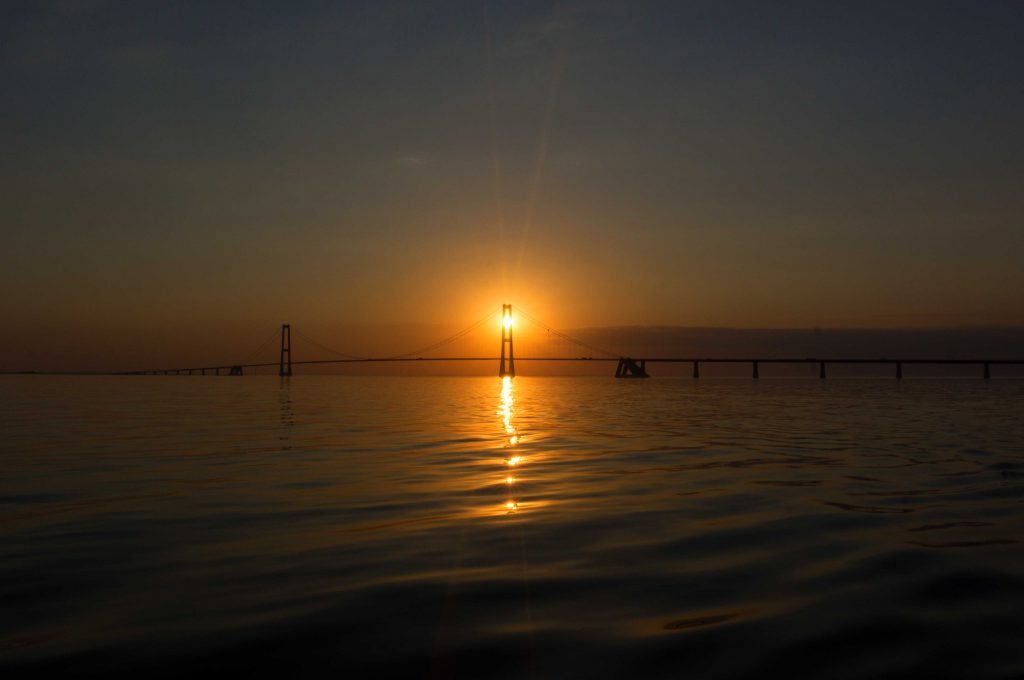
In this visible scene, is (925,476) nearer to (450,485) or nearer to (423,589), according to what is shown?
(450,485)

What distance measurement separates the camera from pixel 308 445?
53.3ft

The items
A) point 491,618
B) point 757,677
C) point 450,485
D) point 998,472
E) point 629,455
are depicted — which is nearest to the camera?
point 757,677

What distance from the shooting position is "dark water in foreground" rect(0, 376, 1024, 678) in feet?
13.2

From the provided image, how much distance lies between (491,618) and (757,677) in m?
1.59

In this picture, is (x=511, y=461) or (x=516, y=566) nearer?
(x=516, y=566)

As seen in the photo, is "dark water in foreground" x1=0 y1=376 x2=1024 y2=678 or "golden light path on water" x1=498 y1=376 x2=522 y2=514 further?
"golden light path on water" x1=498 y1=376 x2=522 y2=514

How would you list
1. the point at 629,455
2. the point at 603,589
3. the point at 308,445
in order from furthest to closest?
1. the point at 308,445
2. the point at 629,455
3. the point at 603,589

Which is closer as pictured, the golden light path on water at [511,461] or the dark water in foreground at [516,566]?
the dark water in foreground at [516,566]

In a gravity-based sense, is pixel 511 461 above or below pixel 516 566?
below

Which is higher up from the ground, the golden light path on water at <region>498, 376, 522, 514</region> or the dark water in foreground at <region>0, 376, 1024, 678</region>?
the dark water in foreground at <region>0, 376, 1024, 678</region>

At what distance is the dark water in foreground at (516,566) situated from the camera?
4027 millimetres

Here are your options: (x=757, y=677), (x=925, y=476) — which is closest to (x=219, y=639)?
(x=757, y=677)

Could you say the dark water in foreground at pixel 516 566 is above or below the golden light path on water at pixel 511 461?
above

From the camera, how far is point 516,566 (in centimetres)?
594
